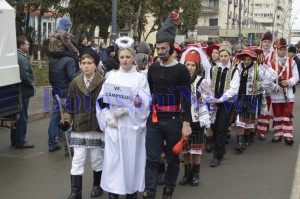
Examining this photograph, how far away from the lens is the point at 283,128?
8.77 m

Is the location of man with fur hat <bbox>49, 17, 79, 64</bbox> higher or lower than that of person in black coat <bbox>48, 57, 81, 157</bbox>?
higher

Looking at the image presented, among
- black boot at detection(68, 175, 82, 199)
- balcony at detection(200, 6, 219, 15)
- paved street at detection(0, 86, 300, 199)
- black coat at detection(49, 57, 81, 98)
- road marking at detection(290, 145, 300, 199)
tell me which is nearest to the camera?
black boot at detection(68, 175, 82, 199)

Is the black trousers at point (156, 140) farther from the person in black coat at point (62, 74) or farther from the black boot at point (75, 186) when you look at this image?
the person in black coat at point (62, 74)

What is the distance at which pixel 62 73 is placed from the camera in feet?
24.9

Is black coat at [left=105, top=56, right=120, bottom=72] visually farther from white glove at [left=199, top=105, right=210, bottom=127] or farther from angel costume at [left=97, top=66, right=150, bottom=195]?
angel costume at [left=97, top=66, right=150, bottom=195]

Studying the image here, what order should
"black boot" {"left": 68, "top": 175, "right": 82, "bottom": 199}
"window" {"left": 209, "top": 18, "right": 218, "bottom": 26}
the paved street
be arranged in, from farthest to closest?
1. "window" {"left": 209, "top": 18, "right": 218, "bottom": 26}
2. the paved street
3. "black boot" {"left": 68, "top": 175, "right": 82, "bottom": 199}

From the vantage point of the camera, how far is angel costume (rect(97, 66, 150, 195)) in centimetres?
→ 504

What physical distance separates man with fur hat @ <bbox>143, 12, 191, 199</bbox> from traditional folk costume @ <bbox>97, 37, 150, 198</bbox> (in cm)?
12

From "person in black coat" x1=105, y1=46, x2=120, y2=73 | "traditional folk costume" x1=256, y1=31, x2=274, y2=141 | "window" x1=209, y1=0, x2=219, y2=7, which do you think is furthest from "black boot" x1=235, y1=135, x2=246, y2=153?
"window" x1=209, y1=0, x2=219, y2=7

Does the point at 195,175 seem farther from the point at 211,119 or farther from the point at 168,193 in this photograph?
the point at 211,119

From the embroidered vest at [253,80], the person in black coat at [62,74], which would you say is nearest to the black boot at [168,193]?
the person in black coat at [62,74]

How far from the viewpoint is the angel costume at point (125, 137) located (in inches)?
198

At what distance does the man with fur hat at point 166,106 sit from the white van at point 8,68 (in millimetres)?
2542

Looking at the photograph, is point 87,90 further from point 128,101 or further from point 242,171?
point 242,171
